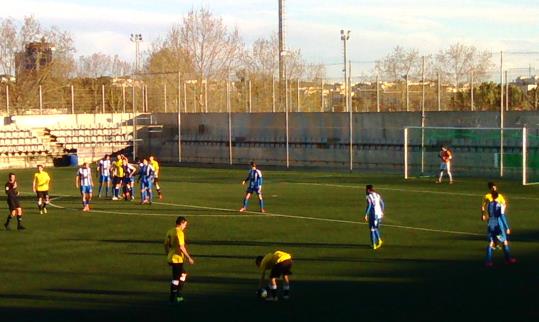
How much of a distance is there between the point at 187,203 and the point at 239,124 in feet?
107

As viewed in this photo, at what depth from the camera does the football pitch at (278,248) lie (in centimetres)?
1812

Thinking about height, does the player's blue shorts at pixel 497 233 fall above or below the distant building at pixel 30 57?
below

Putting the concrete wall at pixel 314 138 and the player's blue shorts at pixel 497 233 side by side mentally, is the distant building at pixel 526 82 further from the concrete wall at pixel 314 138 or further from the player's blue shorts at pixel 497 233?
the player's blue shorts at pixel 497 233

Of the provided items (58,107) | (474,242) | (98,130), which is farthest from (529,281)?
(58,107)

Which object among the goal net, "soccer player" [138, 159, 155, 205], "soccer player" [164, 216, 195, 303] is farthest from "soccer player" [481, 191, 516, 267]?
the goal net

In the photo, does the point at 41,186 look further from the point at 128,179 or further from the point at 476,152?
the point at 476,152

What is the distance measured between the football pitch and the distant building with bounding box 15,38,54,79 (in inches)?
2084

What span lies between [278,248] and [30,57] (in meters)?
72.0

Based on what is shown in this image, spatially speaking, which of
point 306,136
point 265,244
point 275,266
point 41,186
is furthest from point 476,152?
point 275,266

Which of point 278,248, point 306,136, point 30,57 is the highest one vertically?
point 30,57

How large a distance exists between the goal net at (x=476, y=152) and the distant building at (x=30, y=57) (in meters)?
47.4

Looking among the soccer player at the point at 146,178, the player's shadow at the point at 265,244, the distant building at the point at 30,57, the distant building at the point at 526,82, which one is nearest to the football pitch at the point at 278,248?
the player's shadow at the point at 265,244

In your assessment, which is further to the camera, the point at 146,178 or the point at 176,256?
the point at 146,178

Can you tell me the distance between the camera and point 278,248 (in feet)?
86.7
